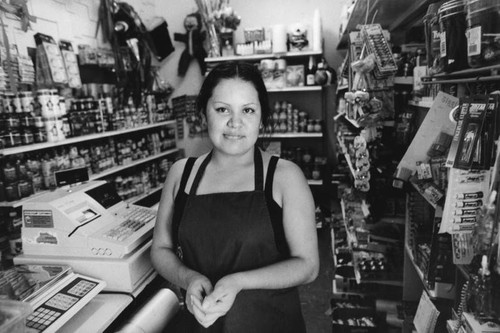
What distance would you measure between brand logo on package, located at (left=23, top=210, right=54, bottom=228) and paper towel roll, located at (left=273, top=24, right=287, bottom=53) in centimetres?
359

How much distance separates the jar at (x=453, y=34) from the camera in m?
1.13

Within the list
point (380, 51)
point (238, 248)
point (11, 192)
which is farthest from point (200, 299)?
point (11, 192)

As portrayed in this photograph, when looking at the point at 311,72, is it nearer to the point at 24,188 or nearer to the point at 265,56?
the point at 265,56

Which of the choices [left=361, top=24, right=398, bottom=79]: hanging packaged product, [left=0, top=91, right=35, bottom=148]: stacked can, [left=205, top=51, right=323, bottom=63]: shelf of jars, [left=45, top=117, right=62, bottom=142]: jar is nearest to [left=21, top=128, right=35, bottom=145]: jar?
[left=0, top=91, right=35, bottom=148]: stacked can

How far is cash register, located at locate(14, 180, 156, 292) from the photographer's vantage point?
1614 mm

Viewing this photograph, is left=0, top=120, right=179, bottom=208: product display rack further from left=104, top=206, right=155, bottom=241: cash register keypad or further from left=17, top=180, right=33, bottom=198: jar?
left=104, top=206, right=155, bottom=241: cash register keypad

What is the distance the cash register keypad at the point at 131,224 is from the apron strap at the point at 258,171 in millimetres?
709

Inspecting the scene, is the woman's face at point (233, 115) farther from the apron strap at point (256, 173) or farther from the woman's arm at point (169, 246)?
the woman's arm at point (169, 246)

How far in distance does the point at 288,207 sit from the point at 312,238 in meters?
0.15

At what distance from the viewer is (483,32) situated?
99 centimetres

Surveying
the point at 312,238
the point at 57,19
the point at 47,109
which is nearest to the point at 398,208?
the point at 312,238

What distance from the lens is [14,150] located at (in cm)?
276

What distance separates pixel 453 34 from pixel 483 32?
17 cm

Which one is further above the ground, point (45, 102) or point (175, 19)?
point (175, 19)
